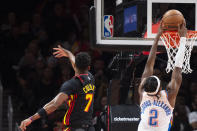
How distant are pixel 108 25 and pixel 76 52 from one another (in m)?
3.88

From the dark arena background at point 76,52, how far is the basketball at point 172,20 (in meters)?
0.66

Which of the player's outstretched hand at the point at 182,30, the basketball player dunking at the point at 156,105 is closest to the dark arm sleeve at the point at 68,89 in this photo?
the basketball player dunking at the point at 156,105

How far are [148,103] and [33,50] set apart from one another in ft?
21.4

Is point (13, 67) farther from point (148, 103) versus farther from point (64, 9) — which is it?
point (148, 103)

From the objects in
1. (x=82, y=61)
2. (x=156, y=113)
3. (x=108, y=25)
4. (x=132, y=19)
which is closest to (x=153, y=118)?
(x=156, y=113)

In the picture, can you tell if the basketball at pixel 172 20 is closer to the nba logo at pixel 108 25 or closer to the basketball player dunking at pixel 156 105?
the basketball player dunking at pixel 156 105

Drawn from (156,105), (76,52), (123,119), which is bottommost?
(123,119)

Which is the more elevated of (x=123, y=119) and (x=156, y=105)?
(x=156, y=105)

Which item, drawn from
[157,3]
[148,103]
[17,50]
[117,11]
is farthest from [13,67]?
[148,103]

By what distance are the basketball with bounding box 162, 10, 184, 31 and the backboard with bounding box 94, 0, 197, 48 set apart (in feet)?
1.86

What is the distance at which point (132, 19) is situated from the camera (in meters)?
7.88

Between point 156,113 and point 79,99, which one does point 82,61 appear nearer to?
point 79,99

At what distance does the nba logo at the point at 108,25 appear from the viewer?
290 inches

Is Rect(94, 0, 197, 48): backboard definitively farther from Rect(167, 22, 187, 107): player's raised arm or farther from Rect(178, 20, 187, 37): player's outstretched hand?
Rect(167, 22, 187, 107): player's raised arm
